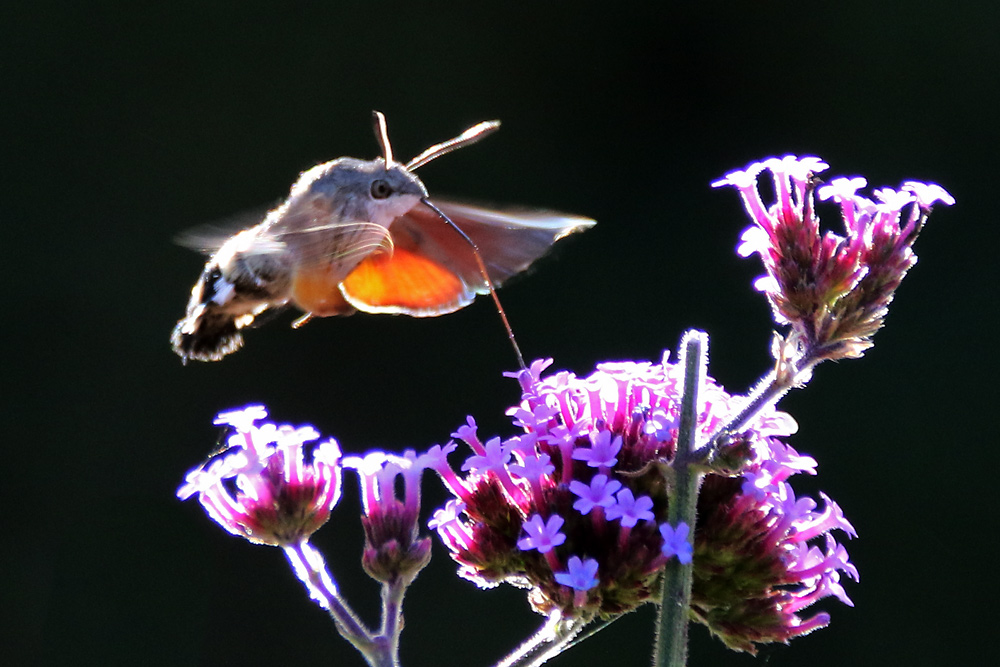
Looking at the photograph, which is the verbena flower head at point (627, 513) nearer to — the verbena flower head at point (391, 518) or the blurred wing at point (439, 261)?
the verbena flower head at point (391, 518)

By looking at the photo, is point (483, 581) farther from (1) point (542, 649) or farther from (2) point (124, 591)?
(2) point (124, 591)

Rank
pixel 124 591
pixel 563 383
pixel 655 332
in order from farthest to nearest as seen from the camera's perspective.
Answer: pixel 655 332
pixel 124 591
pixel 563 383

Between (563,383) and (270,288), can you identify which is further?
(270,288)

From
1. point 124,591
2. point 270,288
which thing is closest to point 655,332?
point 124,591

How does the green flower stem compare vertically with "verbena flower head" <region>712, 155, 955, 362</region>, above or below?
below

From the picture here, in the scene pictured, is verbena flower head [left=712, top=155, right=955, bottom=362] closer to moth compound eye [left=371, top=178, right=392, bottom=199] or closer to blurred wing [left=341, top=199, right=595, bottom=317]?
blurred wing [left=341, top=199, right=595, bottom=317]

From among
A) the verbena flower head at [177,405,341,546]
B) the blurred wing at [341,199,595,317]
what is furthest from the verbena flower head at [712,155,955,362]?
the verbena flower head at [177,405,341,546]
